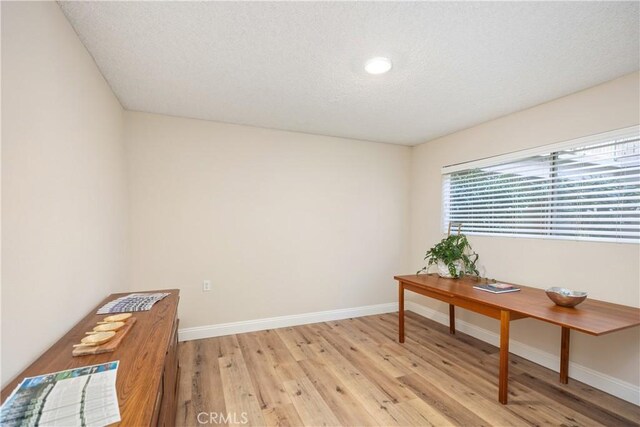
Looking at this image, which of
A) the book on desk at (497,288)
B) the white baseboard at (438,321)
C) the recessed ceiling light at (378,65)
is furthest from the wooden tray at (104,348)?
the book on desk at (497,288)

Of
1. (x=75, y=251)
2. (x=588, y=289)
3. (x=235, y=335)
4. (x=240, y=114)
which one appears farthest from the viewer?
(x=235, y=335)

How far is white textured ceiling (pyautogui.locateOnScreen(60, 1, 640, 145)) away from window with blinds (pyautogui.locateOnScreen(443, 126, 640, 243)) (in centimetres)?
49

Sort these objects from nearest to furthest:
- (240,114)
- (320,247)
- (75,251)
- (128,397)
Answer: (128,397)
(75,251)
(240,114)
(320,247)

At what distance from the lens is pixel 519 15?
1439 mm

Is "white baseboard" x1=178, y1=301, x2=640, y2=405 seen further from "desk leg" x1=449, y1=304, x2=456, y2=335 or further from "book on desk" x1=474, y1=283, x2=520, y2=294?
"book on desk" x1=474, y1=283, x2=520, y2=294

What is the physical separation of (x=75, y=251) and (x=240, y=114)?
1.84m

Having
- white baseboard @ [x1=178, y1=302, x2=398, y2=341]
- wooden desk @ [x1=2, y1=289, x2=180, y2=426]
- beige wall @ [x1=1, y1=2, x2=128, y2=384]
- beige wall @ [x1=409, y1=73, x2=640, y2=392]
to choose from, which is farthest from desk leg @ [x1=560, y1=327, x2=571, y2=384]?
beige wall @ [x1=1, y1=2, x2=128, y2=384]

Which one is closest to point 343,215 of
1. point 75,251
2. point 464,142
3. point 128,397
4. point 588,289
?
point 464,142

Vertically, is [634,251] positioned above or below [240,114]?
below

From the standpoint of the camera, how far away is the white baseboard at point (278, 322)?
297 cm

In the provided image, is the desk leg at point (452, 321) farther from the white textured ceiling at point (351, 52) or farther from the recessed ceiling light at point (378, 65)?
the recessed ceiling light at point (378, 65)

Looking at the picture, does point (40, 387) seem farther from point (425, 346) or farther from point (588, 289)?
point (588, 289)

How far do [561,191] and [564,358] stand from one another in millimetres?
1360

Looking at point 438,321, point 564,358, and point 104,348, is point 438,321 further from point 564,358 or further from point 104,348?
point 104,348
